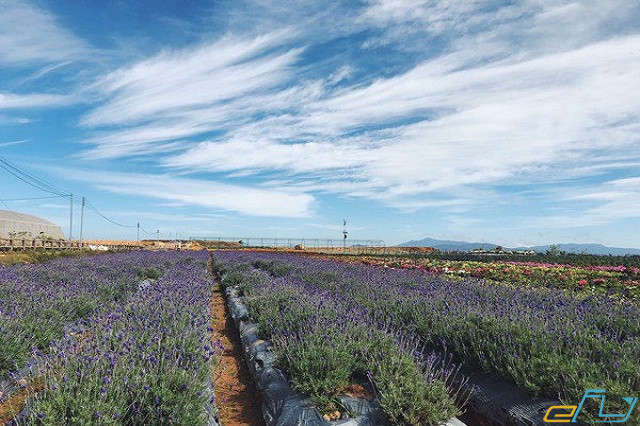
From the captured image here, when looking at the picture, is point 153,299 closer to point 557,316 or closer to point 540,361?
point 540,361

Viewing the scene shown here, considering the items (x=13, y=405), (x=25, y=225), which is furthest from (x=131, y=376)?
(x=25, y=225)

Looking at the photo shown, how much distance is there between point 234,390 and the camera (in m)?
5.59

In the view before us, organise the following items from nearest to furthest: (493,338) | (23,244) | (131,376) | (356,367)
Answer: (131,376) → (356,367) → (493,338) → (23,244)

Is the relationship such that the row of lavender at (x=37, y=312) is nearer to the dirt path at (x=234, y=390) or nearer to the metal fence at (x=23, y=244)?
the dirt path at (x=234, y=390)

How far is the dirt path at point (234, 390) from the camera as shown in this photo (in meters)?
4.74

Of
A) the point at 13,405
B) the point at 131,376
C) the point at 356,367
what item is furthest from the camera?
the point at 356,367

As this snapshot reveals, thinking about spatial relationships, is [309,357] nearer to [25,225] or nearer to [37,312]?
[37,312]

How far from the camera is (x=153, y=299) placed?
6402 millimetres

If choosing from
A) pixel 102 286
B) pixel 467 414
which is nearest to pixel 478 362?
pixel 467 414

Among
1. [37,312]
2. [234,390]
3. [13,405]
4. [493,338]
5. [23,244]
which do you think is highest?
[23,244]

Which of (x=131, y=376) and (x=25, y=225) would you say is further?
(x=25, y=225)

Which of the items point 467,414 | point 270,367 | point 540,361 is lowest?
point 467,414

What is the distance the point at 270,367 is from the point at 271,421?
1051 millimetres

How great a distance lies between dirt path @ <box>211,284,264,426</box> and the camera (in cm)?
474
